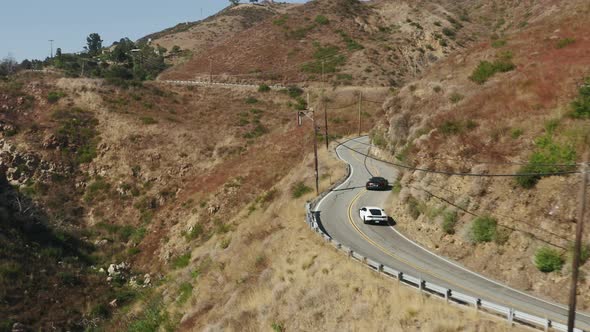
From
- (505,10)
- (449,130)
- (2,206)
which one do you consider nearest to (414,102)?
(449,130)

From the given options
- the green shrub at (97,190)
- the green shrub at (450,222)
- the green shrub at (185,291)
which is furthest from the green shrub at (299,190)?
the green shrub at (97,190)

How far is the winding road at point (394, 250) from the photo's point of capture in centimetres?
1959

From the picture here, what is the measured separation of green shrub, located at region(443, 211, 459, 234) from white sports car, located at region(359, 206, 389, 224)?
17.1ft

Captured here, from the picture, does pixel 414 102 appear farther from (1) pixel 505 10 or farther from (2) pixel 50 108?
(1) pixel 505 10

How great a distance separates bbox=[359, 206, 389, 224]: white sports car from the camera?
104 feet

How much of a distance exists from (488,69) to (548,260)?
23018 millimetres

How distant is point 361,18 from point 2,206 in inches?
3970

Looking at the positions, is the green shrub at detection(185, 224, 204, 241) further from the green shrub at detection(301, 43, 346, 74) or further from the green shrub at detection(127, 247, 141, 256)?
the green shrub at detection(301, 43, 346, 74)

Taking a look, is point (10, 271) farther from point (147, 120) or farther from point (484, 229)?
point (484, 229)

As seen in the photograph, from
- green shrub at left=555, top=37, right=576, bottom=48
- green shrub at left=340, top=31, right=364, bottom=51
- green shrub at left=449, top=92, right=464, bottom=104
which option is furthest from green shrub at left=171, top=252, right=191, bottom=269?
green shrub at left=340, top=31, right=364, bottom=51

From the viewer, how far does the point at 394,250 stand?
27.2 meters

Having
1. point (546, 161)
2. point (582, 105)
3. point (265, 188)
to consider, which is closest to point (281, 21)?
point (265, 188)

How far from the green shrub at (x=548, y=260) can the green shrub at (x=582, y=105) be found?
1004 centimetres

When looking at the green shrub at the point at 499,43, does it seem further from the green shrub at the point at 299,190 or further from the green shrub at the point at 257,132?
the green shrub at the point at 257,132
